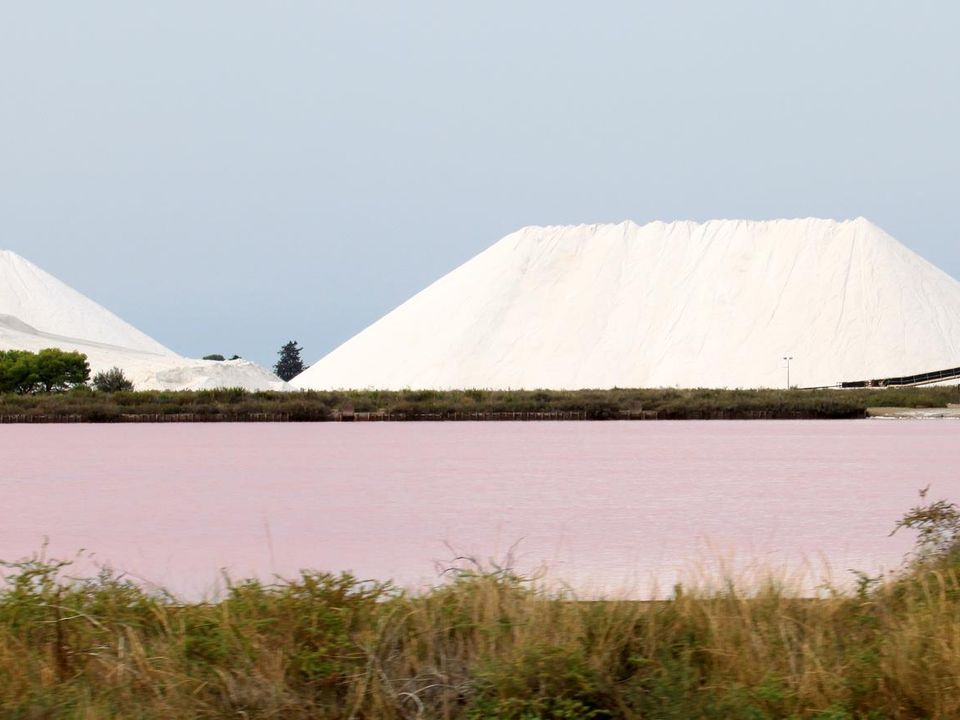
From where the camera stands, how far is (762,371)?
2363 inches

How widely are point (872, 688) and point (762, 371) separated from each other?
189 ft

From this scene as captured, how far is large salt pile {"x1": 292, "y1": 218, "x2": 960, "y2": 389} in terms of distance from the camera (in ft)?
203

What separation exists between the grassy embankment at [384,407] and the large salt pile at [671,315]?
2423 centimetres

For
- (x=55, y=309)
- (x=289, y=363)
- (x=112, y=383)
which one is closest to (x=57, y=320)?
(x=55, y=309)

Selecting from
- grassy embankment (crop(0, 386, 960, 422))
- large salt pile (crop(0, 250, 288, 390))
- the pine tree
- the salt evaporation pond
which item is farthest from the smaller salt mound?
the salt evaporation pond

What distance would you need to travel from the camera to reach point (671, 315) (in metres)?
67.0

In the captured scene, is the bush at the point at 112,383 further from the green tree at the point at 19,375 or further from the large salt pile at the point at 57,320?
the large salt pile at the point at 57,320

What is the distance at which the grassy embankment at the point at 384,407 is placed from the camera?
110 feet

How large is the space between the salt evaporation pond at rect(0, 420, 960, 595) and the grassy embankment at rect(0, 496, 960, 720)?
1167 mm

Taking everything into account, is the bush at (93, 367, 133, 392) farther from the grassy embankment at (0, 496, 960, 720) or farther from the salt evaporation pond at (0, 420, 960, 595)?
the grassy embankment at (0, 496, 960, 720)

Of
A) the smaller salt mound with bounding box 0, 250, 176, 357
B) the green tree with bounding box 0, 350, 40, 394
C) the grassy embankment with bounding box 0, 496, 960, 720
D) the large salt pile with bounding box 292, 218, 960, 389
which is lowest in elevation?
the grassy embankment with bounding box 0, 496, 960, 720

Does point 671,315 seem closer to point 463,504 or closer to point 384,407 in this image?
point 384,407

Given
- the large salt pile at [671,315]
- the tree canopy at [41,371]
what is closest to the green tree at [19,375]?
the tree canopy at [41,371]

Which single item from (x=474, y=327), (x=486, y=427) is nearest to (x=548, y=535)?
(x=486, y=427)
